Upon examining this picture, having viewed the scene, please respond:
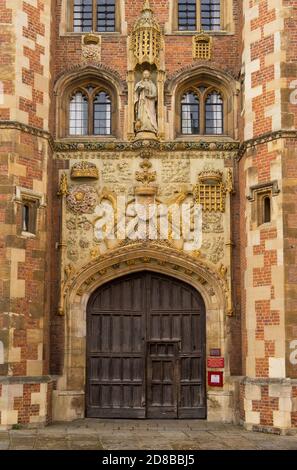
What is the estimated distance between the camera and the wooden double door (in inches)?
697

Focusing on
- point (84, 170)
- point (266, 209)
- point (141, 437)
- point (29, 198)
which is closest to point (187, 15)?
point (84, 170)

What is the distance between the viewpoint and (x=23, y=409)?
15.9m

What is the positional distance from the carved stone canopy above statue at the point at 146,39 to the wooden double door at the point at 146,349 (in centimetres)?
541

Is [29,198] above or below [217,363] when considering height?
above

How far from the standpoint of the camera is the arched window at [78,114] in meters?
18.8

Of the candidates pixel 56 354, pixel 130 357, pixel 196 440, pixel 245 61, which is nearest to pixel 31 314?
pixel 56 354

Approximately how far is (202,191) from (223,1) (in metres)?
5.19

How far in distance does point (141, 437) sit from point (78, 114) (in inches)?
330

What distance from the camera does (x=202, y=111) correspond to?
61.7 feet

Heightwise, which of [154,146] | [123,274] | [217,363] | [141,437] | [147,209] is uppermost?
[154,146]

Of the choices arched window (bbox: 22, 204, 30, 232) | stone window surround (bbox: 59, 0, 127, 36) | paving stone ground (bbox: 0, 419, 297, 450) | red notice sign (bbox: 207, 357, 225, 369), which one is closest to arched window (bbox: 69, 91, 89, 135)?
stone window surround (bbox: 59, 0, 127, 36)

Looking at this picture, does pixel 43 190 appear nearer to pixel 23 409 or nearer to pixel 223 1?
pixel 23 409

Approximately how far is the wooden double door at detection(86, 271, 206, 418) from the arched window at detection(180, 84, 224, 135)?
12.8 feet

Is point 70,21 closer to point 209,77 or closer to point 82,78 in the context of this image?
point 82,78
